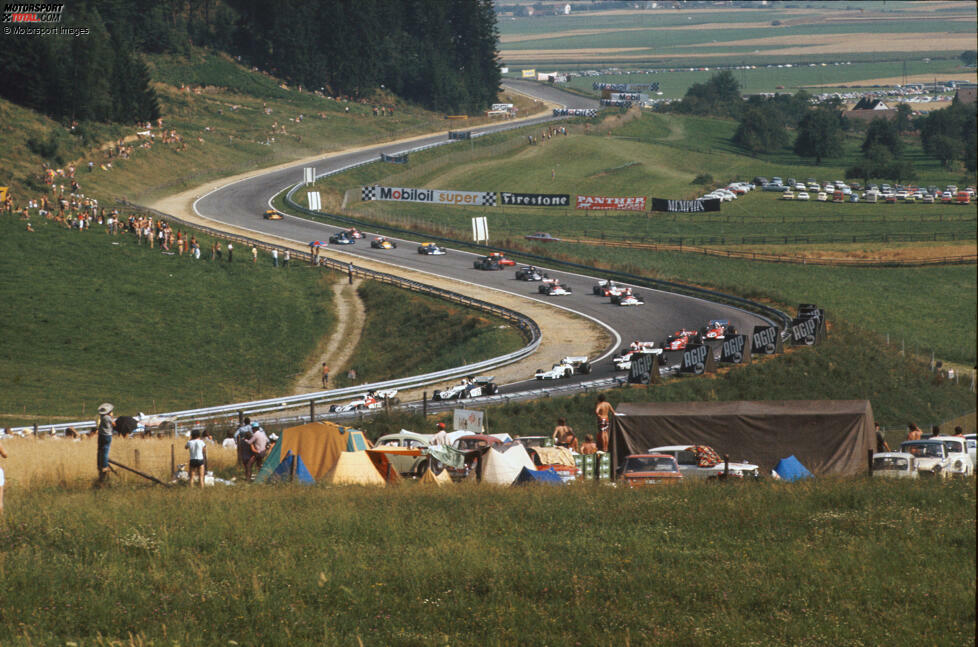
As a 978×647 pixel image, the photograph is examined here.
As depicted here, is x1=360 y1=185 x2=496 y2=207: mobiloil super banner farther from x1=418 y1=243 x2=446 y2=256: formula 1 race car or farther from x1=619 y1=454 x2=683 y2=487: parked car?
x1=619 y1=454 x2=683 y2=487: parked car

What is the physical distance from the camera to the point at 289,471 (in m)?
24.9

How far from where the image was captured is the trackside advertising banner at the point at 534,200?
423ft

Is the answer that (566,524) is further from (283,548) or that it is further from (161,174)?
(161,174)

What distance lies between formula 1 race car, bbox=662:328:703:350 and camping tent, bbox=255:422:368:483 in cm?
3390

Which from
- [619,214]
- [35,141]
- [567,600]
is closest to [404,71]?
[619,214]

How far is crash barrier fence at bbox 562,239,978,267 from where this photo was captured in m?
88.9

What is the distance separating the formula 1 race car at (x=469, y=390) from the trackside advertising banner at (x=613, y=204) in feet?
256

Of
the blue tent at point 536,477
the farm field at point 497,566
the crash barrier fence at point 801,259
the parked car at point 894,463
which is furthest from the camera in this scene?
the crash barrier fence at point 801,259

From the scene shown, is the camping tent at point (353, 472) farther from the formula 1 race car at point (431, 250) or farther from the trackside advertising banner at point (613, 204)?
the trackside advertising banner at point (613, 204)

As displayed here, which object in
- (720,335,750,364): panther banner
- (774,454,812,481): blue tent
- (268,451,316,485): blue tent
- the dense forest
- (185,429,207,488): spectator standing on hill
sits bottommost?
(720,335,750,364): panther banner

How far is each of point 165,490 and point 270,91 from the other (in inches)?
5910

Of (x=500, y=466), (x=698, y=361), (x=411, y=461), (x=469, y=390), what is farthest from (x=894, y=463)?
(x=469, y=390)

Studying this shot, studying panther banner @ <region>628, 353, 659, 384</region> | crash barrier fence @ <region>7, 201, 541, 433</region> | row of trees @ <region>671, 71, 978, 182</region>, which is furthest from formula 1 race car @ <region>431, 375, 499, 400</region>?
row of trees @ <region>671, 71, 978, 182</region>

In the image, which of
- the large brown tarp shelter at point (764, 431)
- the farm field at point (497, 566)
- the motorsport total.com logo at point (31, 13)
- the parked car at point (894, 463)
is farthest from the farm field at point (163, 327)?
the motorsport total.com logo at point (31, 13)
